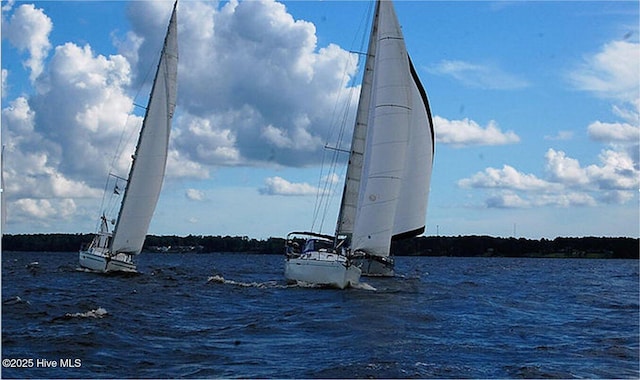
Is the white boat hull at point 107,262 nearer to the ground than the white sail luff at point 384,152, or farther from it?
nearer to the ground

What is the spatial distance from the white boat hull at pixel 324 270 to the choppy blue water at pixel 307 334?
0.60m

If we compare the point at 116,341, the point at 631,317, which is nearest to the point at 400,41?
the point at 631,317

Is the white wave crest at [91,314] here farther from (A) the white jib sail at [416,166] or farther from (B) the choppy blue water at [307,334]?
(A) the white jib sail at [416,166]

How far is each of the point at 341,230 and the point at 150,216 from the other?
12769 millimetres

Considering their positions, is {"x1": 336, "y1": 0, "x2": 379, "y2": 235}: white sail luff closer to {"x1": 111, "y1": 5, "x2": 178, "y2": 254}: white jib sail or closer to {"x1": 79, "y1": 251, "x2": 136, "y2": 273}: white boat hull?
{"x1": 111, "y1": 5, "x2": 178, "y2": 254}: white jib sail

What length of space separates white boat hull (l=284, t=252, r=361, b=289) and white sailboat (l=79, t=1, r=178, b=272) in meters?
12.2

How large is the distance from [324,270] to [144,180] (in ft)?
49.0

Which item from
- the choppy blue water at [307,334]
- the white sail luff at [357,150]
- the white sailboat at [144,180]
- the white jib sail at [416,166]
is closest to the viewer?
the choppy blue water at [307,334]

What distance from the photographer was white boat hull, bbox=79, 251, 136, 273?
43031mm

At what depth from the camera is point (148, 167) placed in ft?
143

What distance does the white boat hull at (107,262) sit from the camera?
43031 millimetres

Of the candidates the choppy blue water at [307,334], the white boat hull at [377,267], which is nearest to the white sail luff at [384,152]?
the choppy blue water at [307,334]

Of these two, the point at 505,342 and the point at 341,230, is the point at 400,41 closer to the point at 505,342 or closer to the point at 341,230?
the point at 341,230

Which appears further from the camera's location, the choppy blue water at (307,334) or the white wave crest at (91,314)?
the white wave crest at (91,314)
